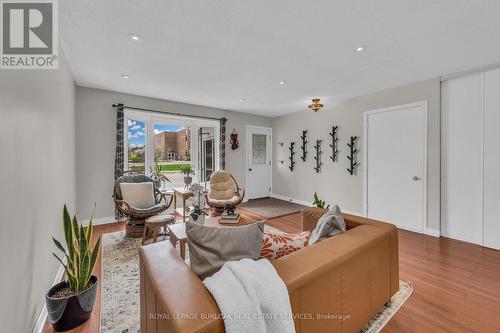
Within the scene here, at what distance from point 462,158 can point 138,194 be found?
16.0 ft

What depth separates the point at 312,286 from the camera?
1099 millimetres

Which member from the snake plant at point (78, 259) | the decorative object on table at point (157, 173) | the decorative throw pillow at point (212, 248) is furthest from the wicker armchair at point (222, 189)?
the decorative throw pillow at point (212, 248)

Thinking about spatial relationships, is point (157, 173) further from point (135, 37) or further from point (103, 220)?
point (135, 37)

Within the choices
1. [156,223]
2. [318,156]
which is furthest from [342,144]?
[156,223]

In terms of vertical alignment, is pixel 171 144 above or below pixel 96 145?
above

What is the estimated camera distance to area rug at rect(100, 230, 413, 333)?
1639 mm

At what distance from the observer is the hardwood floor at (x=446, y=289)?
165 cm

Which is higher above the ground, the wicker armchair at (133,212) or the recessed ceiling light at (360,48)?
the recessed ceiling light at (360,48)

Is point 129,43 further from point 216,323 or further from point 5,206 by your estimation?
point 216,323

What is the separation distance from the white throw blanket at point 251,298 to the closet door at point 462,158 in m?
3.61

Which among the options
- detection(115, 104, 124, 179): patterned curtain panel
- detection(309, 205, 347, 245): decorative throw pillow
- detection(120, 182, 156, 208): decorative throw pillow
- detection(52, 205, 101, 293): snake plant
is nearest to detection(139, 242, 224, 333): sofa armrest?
detection(52, 205, 101, 293): snake plant

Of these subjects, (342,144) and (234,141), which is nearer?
(342,144)

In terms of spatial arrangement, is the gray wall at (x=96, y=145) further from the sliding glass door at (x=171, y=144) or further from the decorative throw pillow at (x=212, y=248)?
the decorative throw pillow at (x=212, y=248)

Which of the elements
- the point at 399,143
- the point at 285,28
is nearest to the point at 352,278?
the point at 285,28
